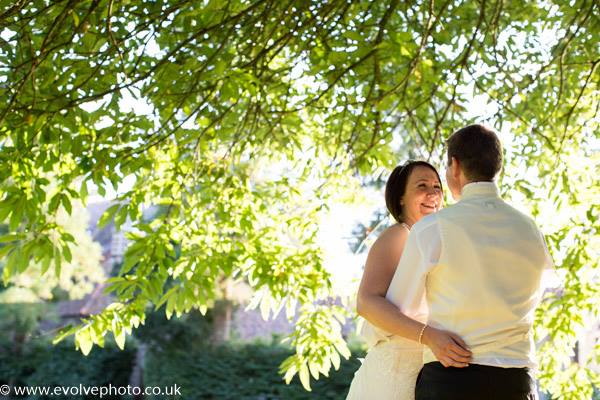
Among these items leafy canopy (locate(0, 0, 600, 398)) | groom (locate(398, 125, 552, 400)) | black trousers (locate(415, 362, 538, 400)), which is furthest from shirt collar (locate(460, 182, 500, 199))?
leafy canopy (locate(0, 0, 600, 398))

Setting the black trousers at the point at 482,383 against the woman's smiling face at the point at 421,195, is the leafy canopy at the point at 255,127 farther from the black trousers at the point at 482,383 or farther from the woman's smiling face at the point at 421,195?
the black trousers at the point at 482,383

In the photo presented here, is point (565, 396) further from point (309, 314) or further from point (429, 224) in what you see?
point (429, 224)

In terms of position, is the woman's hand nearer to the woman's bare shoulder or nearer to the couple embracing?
the couple embracing

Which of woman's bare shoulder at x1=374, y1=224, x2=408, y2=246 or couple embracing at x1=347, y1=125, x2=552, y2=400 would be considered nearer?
couple embracing at x1=347, y1=125, x2=552, y2=400

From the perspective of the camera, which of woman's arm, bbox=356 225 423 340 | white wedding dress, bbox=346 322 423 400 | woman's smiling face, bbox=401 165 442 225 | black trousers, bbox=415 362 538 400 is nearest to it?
black trousers, bbox=415 362 538 400

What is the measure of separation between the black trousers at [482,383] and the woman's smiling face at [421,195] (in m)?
0.52

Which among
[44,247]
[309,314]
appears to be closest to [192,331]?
[309,314]

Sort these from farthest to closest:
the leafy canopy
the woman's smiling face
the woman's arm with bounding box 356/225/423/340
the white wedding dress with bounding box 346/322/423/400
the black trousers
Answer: the leafy canopy < the woman's smiling face < the white wedding dress with bounding box 346/322/423/400 < the woman's arm with bounding box 356/225/423/340 < the black trousers

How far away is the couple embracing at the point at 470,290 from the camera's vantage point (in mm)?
1508

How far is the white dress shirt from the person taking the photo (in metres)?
1.53

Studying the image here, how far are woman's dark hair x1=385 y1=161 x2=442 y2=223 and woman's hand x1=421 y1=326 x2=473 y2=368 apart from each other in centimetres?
52

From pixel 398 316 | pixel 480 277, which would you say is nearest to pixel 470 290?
pixel 480 277

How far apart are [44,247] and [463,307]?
5.60 feet

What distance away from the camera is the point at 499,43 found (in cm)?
469
